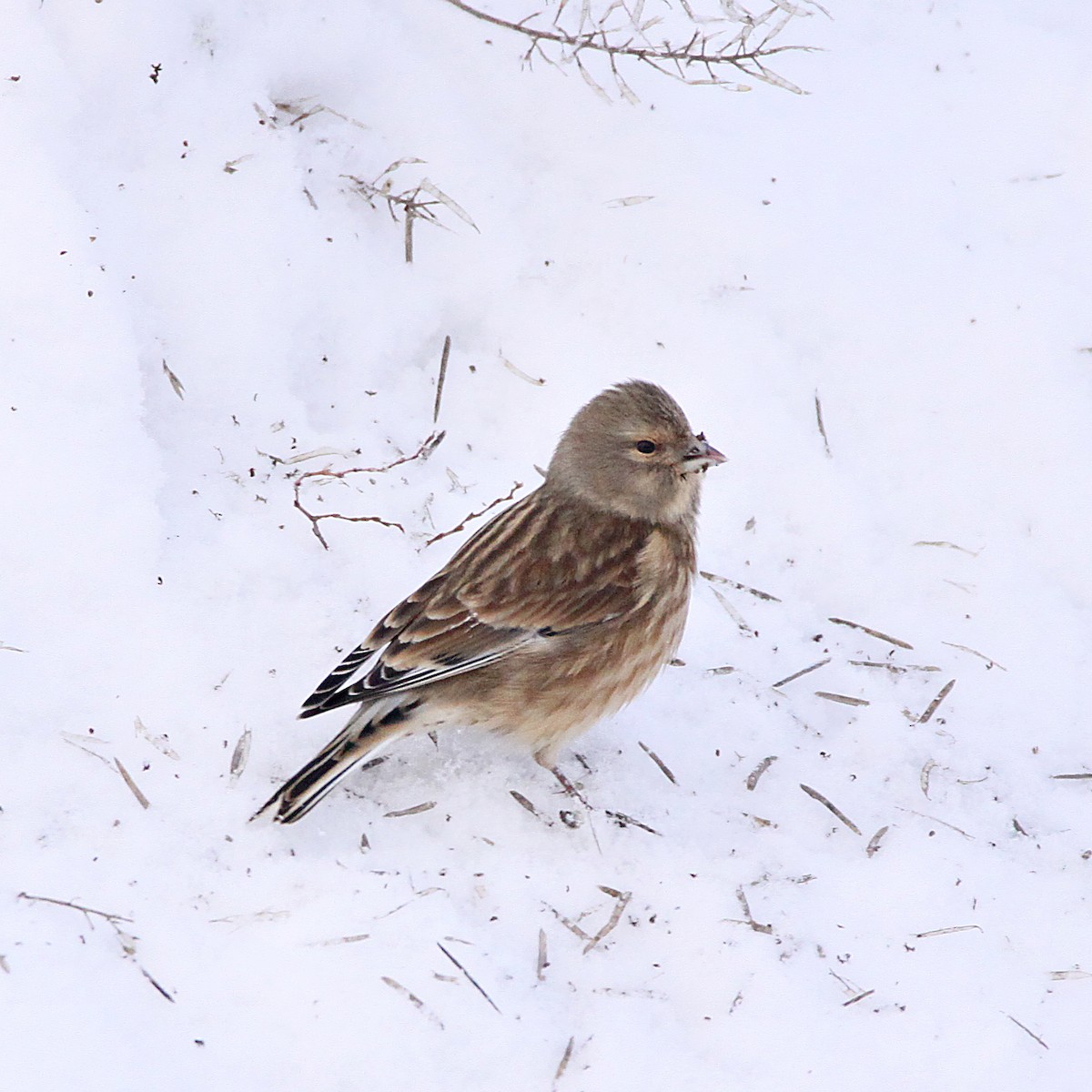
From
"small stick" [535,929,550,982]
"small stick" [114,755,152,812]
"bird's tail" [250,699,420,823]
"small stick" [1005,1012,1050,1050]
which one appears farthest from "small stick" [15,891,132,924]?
"small stick" [1005,1012,1050,1050]

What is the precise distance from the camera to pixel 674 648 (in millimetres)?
4961

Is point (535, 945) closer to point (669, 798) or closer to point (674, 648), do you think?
point (669, 798)

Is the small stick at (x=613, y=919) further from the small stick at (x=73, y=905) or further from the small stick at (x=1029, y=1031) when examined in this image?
the small stick at (x=73, y=905)

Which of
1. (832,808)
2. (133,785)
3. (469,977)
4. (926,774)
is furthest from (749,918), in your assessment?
(133,785)

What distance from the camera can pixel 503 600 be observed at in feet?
15.5

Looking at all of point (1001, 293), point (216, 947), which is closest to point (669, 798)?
point (216, 947)

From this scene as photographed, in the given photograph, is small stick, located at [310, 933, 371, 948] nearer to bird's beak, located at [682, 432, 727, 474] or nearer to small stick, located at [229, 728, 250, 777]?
small stick, located at [229, 728, 250, 777]

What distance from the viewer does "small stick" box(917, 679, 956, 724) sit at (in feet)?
16.9

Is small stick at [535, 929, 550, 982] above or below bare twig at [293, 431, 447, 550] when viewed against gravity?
below

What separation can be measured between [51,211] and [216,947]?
9.38ft

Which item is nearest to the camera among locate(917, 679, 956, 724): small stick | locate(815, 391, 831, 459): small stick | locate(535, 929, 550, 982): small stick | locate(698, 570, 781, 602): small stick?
locate(535, 929, 550, 982): small stick

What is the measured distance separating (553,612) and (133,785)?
4.63 ft

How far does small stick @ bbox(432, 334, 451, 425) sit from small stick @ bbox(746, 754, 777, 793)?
6.17 feet

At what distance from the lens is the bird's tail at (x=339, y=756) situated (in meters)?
4.19
